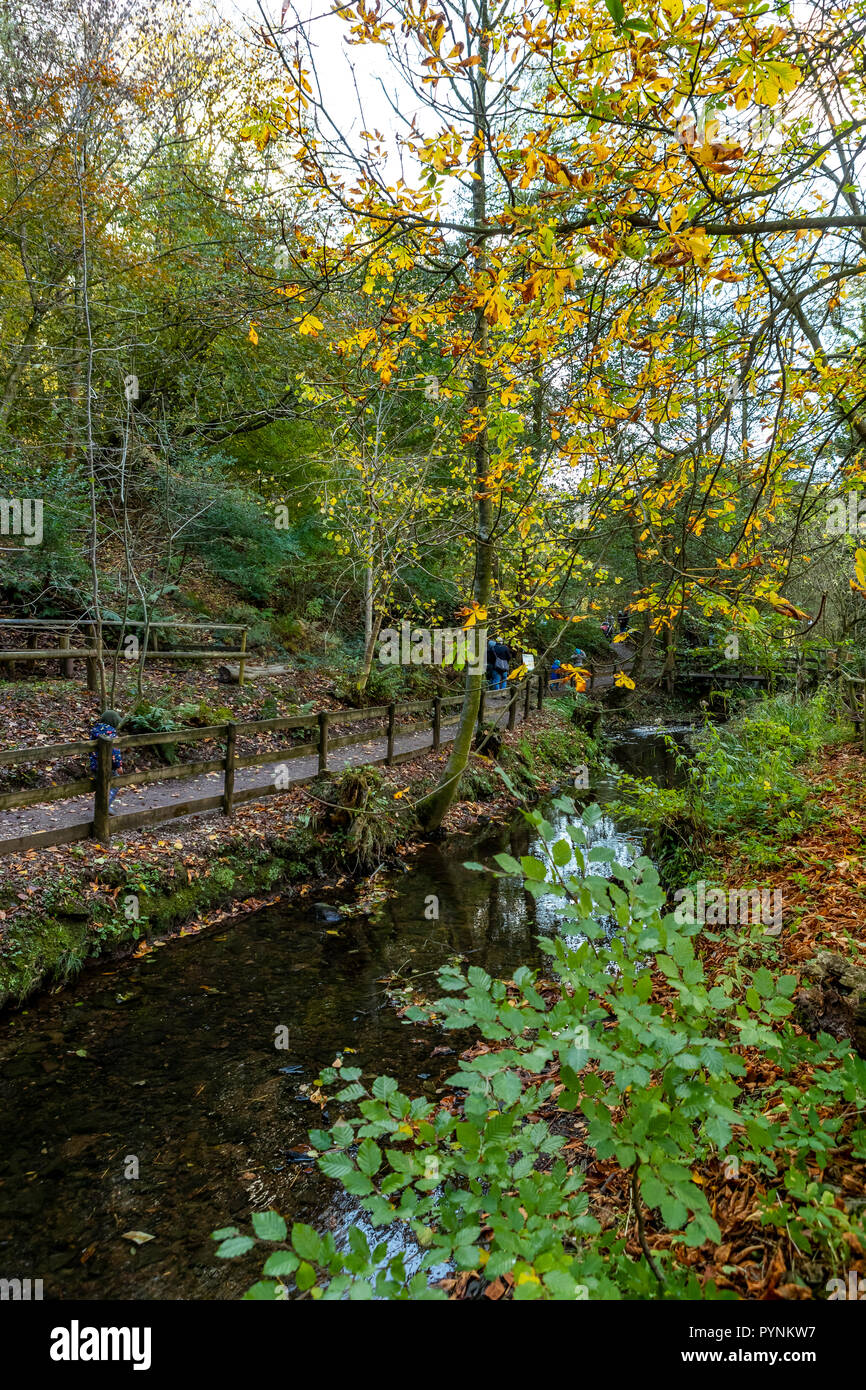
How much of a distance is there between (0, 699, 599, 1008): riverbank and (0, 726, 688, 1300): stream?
0.85 ft

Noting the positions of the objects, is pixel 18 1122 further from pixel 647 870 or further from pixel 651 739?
pixel 651 739

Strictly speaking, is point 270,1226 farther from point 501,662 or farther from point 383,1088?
point 501,662

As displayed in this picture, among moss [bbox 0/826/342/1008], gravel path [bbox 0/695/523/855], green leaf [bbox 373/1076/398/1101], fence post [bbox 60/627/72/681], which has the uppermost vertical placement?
fence post [bbox 60/627/72/681]

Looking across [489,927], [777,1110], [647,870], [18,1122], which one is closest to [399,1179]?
[647,870]

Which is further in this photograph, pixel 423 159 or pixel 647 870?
pixel 423 159

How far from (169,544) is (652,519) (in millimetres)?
9454

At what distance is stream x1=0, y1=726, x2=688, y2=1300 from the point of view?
3.32 m

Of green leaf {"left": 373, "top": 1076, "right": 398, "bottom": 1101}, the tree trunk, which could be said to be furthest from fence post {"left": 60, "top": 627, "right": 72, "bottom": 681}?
green leaf {"left": 373, "top": 1076, "right": 398, "bottom": 1101}

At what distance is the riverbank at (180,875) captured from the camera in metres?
5.52

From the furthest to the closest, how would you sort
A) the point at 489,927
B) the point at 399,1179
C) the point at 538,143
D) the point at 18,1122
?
the point at 489,927
the point at 18,1122
the point at 538,143
the point at 399,1179

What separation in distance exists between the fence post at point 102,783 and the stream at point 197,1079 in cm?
135
